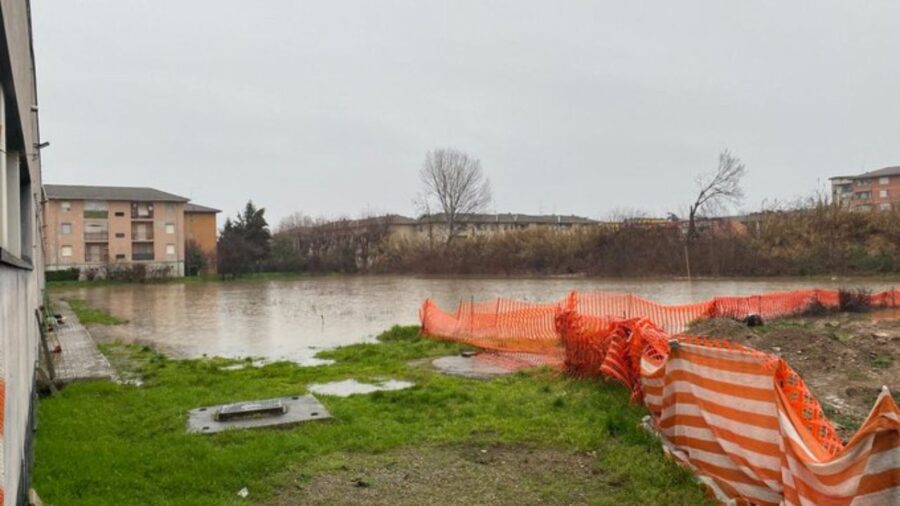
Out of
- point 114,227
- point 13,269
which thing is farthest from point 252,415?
point 114,227

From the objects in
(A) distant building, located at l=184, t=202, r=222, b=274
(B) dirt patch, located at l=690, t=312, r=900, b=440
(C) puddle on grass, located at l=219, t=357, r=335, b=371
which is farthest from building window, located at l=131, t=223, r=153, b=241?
(B) dirt patch, located at l=690, t=312, r=900, b=440

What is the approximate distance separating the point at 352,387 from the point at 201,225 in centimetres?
7348

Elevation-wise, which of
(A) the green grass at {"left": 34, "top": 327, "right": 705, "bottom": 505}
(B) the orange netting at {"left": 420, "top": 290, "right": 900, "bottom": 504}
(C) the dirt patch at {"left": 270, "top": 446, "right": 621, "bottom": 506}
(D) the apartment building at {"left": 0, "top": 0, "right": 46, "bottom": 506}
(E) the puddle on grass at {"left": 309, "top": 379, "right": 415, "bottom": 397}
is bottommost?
(E) the puddle on grass at {"left": 309, "top": 379, "right": 415, "bottom": 397}

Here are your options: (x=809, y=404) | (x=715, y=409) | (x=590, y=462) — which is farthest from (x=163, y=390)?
(x=809, y=404)

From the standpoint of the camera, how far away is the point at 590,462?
5500 mm

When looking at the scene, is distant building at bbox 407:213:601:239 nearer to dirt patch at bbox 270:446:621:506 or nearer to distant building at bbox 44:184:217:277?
distant building at bbox 44:184:217:277

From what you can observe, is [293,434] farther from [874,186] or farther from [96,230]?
[874,186]

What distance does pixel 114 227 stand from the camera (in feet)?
217

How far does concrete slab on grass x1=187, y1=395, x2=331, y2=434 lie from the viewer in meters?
6.72

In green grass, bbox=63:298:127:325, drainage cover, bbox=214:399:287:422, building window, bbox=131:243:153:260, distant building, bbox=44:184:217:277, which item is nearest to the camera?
drainage cover, bbox=214:399:287:422

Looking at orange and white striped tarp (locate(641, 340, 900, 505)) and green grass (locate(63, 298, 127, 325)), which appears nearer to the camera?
orange and white striped tarp (locate(641, 340, 900, 505))

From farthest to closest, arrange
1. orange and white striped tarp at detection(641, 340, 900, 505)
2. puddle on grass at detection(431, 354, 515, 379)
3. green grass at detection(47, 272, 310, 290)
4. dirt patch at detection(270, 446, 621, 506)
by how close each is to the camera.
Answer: green grass at detection(47, 272, 310, 290) → puddle on grass at detection(431, 354, 515, 379) → dirt patch at detection(270, 446, 621, 506) → orange and white striped tarp at detection(641, 340, 900, 505)

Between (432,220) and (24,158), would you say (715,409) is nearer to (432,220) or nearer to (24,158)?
(24,158)

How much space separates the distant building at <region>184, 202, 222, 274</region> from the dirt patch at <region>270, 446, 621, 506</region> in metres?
73.4
